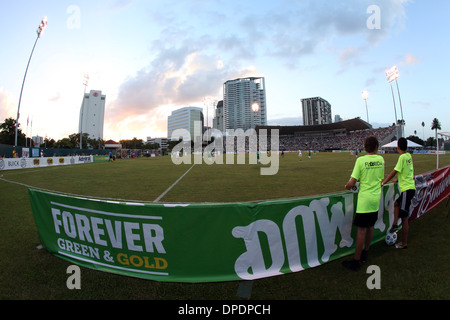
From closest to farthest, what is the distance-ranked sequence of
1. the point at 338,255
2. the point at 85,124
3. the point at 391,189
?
the point at 338,255 < the point at 391,189 < the point at 85,124

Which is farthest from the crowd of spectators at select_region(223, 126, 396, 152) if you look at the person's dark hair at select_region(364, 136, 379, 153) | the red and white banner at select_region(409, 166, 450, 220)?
the person's dark hair at select_region(364, 136, 379, 153)

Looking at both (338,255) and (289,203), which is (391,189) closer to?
(338,255)

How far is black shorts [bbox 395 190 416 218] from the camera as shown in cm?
412

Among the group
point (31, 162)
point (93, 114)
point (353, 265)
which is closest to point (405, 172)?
point (353, 265)

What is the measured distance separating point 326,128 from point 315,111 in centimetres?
10952

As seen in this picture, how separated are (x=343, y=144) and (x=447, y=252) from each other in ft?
288

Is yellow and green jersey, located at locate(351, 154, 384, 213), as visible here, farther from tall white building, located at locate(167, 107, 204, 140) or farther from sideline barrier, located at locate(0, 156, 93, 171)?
tall white building, located at locate(167, 107, 204, 140)

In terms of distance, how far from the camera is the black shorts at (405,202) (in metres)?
4.12

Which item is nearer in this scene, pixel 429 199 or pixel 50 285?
pixel 50 285

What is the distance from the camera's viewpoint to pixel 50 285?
2965mm

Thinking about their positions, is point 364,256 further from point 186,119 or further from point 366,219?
point 186,119

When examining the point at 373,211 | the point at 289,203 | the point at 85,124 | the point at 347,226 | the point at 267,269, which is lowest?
the point at 267,269
